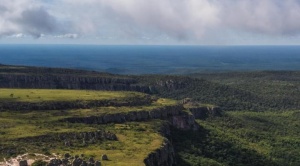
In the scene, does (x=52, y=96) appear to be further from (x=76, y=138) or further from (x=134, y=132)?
(x=76, y=138)

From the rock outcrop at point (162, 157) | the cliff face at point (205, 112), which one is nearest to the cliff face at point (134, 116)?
the rock outcrop at point (162, 157)

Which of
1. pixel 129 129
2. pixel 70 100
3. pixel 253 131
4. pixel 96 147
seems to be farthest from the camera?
pixel 253 131

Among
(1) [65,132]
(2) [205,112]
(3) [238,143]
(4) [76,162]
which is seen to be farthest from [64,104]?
(4) [76,162]

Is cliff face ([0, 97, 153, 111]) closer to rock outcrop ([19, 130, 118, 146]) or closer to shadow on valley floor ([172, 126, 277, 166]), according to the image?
shadow on valley floor ([172, 126, 277, 166])

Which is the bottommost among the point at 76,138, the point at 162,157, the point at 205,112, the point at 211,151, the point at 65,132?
the point at 211,151

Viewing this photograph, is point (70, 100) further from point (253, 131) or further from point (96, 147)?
point (253, 131)

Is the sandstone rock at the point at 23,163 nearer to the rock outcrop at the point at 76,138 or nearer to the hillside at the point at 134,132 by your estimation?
the hillside at the point at 134,132

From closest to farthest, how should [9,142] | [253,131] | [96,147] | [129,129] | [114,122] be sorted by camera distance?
[9,142] < [96,147] < [129,129] < [114,122] < [253,131]

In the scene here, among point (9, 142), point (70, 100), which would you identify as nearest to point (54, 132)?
point (9, 142)
